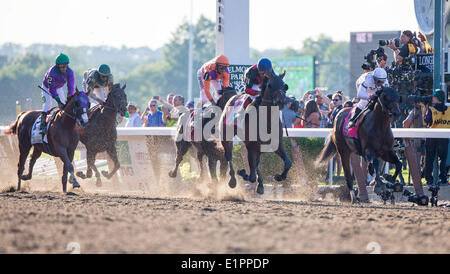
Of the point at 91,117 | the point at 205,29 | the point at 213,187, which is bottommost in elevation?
the point at 213,187

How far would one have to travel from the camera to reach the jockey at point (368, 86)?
8.38 m

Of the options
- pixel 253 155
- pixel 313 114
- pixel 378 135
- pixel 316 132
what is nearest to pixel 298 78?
pixel 313 114

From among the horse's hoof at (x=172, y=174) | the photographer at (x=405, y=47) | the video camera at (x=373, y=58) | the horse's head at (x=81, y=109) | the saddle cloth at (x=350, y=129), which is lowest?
the horse's hoof at (x=172, y=174)

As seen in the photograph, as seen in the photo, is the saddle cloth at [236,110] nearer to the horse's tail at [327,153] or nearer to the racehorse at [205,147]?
the racehorse at [205,147]

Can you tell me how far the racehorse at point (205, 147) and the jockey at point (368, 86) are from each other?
1637 mm

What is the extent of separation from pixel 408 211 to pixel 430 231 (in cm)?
167

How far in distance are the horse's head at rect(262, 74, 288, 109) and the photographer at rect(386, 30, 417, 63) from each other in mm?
2078

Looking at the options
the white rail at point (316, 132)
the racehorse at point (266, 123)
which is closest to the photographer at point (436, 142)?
the white rail at point (316, 132)

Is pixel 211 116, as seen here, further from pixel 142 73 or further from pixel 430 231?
pixel 142 73

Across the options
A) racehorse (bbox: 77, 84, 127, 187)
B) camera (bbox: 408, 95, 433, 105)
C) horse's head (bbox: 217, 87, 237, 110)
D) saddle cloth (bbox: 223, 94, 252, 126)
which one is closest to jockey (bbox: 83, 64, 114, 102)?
racehorse (bbox: 77, 84, 127, 187)

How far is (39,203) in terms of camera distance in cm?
754

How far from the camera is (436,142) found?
9422 millimetres

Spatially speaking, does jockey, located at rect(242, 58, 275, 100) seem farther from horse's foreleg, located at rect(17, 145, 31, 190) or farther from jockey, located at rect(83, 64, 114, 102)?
horse's foreleg, located at rect(17, 145, 31, 190)
